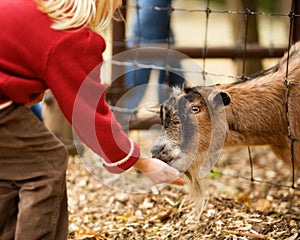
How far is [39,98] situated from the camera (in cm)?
299

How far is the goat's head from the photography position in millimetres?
4191

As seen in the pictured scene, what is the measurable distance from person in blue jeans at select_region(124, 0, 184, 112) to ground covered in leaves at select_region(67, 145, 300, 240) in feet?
2.57

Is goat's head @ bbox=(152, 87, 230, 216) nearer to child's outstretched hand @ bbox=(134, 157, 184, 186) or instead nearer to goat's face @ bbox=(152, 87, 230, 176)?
goat's face @ bbox=(152, 87, 230, 176)

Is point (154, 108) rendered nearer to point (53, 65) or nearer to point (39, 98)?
point (39, 98)

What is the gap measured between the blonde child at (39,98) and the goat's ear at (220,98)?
1.21 meters

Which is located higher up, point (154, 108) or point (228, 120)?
point (228, 120)

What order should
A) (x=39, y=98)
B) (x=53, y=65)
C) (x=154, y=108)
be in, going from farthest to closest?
(x=154, y=108) → (x=39, y=98) → (x=53, y=65)

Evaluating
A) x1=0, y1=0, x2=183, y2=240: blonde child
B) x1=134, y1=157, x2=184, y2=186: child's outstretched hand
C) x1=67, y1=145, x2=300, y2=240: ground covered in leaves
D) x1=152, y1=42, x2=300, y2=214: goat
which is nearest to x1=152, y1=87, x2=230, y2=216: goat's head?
x1=152, y1=42, x2=300, y2=214: goat

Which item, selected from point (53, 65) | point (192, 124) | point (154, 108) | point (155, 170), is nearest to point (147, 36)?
point (154, 108)

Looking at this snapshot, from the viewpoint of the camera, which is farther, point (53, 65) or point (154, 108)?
point (154, 108)

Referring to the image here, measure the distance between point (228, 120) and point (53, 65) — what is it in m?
1.90

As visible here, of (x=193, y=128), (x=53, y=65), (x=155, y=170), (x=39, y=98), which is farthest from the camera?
(x=193, y=128)

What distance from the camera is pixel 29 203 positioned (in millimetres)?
2844

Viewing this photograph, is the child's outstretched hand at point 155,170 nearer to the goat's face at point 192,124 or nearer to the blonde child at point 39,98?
the blonde child at point 39,98
